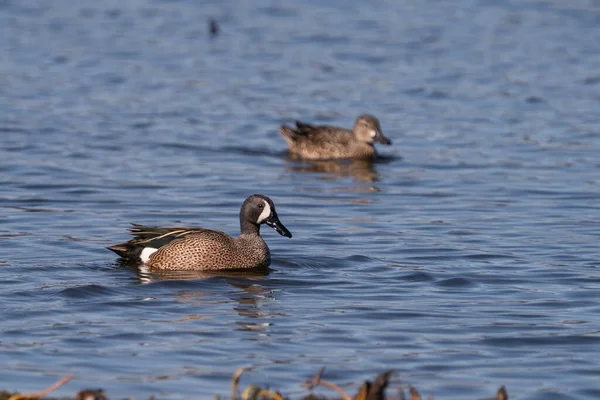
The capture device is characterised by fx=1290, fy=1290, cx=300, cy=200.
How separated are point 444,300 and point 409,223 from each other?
11.8 ft

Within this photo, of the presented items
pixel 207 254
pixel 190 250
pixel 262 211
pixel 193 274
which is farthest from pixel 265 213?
pixel 193 274

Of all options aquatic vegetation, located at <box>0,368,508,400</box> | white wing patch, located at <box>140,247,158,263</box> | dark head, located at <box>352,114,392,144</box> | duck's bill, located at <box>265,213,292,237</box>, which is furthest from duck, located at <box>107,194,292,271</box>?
dark head, located at <box>352,114,392,144</box>

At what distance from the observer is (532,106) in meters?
20.6

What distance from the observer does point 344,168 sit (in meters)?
17.4

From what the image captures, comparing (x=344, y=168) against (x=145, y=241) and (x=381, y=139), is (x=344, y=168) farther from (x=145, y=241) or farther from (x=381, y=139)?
(x=145, y=241)

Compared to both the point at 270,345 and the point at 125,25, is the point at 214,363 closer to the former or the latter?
the point at 270,345

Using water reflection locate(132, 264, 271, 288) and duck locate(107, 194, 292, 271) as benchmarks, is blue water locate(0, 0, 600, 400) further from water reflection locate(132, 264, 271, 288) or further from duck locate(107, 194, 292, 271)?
duck locate(107, 194, 292, 271)

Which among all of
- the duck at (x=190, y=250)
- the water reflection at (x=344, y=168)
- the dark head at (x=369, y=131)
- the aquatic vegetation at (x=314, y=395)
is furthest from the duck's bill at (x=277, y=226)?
the dark head at (x=369, y=131)

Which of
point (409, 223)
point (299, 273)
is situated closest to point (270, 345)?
point (299, 273)

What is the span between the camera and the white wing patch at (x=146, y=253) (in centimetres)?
1118

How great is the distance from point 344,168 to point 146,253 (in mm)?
6535

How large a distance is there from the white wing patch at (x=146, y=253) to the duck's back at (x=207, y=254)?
0.03m

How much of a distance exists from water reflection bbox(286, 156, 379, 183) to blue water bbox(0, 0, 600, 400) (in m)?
0.06

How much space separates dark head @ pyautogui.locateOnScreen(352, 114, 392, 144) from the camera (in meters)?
17.5
